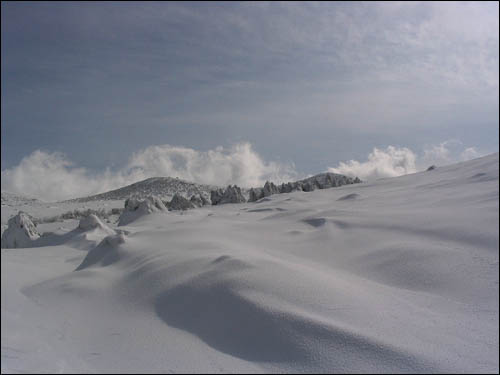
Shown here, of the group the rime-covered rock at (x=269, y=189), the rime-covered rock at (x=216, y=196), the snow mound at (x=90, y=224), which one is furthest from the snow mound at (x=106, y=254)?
the rime-covered rock at (x=269, y=189)

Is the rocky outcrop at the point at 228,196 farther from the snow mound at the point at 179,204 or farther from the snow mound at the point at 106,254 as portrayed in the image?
the snow mound at the point at 106,254

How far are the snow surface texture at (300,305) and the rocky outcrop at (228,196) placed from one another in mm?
18051

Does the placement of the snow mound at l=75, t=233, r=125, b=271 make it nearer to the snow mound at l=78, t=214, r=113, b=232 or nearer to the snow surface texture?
the snow surface texture

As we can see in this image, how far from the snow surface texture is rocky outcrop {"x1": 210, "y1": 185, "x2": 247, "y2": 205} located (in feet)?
59.2

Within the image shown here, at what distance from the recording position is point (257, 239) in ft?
21.8

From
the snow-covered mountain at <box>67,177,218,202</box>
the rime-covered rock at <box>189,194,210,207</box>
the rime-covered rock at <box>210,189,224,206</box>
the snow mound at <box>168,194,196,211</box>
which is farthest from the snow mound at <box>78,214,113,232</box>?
the snow-covered mountain at <box>67,177,218,202</box>

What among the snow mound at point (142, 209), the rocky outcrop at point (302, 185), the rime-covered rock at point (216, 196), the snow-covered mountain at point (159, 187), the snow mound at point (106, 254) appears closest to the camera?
the snow mound at point (106, 254)

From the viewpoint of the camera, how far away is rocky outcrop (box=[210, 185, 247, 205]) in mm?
23672

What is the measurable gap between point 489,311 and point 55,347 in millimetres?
3239

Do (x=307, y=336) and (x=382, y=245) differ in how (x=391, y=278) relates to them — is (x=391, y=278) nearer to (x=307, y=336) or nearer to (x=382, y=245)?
(x=382, y=245)

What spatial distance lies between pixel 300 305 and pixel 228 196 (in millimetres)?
20738

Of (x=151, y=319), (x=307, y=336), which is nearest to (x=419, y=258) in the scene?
(x=307, y=336)

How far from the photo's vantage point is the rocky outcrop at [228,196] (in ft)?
77.7

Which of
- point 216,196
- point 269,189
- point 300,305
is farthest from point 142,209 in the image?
point 300,305
